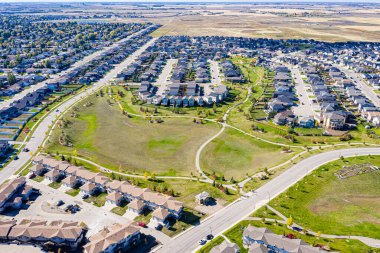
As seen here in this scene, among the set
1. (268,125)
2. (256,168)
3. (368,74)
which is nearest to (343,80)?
(368,74)

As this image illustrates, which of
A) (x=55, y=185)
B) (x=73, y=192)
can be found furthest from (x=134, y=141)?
(x=73, y=192)

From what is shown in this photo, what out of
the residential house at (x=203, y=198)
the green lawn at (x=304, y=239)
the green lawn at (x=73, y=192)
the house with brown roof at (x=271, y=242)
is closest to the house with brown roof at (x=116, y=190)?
the green lawn at (x=73, y=192)

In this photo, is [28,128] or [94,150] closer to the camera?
[94,150]

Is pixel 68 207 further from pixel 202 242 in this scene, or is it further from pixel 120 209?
pixel 202 242

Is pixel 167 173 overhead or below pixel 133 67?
below

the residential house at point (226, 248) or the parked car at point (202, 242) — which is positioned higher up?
the residential house at point (226, 248)

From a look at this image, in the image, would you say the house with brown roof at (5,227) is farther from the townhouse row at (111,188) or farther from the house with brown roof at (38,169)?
the house with brown roof at (38,169)

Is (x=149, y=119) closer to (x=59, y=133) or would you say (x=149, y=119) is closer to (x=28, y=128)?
(x=59, y=133)
